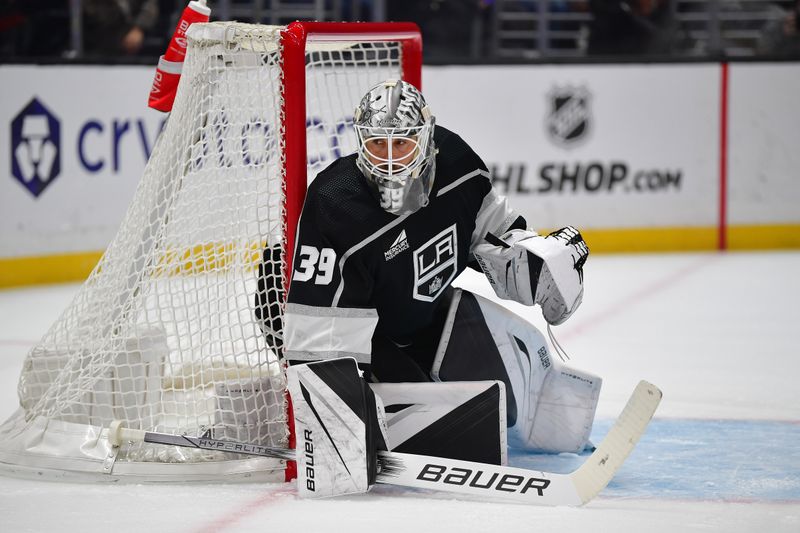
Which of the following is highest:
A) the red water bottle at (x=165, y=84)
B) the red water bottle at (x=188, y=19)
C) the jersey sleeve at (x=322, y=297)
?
the red water bottle at (x=188, y=19)

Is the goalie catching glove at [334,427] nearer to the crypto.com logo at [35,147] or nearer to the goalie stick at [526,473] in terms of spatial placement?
the goalie stick at [526,473]

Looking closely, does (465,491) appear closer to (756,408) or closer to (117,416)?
(117,416)

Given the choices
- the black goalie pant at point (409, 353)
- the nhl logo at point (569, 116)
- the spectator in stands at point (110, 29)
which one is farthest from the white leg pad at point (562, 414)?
the spectator in stands at point (110, 29)

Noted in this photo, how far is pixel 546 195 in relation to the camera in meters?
6.80

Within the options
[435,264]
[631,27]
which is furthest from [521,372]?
[631,27]

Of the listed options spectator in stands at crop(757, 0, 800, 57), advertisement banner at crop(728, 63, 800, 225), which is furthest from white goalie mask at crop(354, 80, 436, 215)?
spectator in stands at crop(757, 0, 800, 57)

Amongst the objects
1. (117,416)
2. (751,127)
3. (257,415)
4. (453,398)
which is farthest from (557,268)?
(751,127)

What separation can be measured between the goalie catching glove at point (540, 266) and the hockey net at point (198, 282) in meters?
0.51

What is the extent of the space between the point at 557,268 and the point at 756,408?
100cm

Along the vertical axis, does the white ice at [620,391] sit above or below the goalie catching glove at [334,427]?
below

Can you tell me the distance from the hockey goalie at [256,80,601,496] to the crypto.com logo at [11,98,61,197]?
307 centimetres

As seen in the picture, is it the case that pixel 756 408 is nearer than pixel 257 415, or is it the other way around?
pixel 257 415

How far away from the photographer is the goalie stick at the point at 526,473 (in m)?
2.61

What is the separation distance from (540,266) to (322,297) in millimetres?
562
